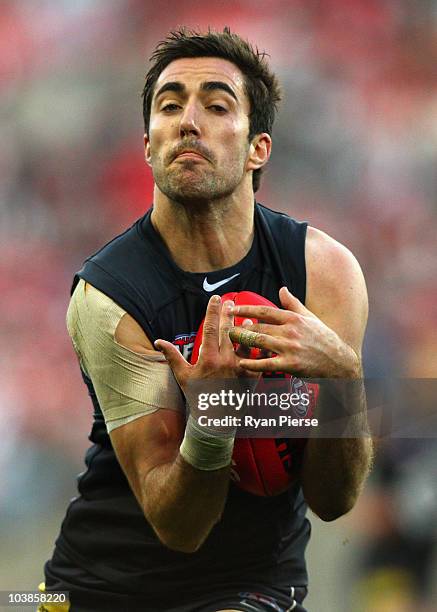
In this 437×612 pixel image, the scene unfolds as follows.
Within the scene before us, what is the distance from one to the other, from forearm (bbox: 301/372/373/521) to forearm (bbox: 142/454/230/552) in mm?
339

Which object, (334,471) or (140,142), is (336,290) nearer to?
(334,471)

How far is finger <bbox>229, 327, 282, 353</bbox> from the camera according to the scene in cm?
232

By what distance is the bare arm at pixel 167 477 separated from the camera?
260 centimetres

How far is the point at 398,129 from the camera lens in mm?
6957

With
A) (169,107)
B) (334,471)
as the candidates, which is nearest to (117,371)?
(334,471)

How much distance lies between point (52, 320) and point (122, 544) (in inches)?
132

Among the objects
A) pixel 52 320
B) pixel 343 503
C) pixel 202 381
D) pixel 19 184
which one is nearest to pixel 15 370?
pixel 52 320

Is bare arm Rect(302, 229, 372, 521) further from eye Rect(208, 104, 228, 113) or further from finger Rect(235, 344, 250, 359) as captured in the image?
eye Rect(208, 104, 228, 113)

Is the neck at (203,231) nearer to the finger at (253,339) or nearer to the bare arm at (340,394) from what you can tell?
the bare arm at (340,394)

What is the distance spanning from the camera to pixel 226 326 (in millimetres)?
2357

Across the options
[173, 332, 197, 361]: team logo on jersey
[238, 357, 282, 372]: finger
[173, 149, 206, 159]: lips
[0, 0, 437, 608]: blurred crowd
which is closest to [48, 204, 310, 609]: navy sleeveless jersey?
[173, 332, 197, 361]: team logo on jersey

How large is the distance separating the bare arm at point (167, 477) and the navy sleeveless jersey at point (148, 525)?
0.16 metres

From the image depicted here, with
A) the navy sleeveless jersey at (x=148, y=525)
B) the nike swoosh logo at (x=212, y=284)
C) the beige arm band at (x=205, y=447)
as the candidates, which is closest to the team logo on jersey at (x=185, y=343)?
the navy sleeveless jersey at (x=148, y=525)

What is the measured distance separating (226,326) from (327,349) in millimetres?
300
